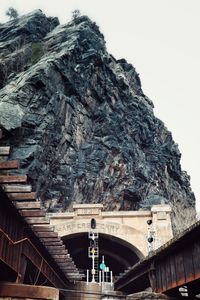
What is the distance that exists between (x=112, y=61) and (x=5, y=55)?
16901 millimetres

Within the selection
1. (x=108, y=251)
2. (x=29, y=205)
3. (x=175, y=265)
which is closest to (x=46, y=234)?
(x=29, y=205)

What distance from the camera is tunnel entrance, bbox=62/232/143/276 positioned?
3061 centimetres

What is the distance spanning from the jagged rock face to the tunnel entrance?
14.6ft

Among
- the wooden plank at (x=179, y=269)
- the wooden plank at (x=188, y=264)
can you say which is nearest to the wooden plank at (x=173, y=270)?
Answer: the wooden plank at (x=179, y=269)

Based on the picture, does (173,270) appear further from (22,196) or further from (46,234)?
(22,196)

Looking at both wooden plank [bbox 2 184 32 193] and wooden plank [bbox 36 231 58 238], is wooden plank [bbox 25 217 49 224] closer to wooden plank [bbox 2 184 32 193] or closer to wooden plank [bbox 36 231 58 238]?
wooden plank [bbox 36 231 58 238]

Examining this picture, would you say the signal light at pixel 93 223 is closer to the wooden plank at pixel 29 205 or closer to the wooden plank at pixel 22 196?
the wooden plank at pixel 29 205

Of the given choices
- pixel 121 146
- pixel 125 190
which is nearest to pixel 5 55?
pixel 121 146

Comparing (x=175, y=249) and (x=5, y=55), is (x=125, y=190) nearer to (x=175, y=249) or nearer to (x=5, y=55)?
(x=5, y=55)

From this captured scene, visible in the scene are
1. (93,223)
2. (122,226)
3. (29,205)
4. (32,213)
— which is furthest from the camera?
(93,223)

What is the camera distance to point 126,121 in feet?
169

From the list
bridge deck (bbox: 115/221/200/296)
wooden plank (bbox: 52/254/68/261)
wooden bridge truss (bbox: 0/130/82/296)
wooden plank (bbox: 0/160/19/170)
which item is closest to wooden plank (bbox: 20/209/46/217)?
wooden bridge truss (bbox: 0/130/82/296)

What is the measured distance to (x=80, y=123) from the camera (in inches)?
1775

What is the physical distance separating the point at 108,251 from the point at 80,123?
55.3 feet
